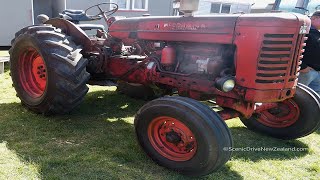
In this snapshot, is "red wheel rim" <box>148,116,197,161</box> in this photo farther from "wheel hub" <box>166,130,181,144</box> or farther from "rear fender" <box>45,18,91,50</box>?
"rear fender" <box>45,18,91,50</box>

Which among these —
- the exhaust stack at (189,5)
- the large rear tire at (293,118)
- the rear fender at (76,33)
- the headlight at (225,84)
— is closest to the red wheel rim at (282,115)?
the large rear tire at (293,118)

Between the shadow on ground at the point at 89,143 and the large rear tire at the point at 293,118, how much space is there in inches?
4.7

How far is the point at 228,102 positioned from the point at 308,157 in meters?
1.23

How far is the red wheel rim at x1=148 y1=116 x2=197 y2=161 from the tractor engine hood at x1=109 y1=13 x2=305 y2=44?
887 mm

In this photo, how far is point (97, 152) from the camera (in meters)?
3.43

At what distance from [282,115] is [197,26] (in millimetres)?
1652

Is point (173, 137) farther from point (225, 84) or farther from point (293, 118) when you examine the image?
point (293, 118)

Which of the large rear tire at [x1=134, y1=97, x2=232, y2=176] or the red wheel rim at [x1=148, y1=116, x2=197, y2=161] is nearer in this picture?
the large rear tire at [x1=134, y1=97, x2=232, y2=176]

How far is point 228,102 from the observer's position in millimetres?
3348

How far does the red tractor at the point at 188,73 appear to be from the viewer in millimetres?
2926

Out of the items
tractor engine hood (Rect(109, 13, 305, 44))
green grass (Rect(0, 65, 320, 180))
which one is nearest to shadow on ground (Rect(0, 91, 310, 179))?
green grass (Rect(0, 65, 320, 180))

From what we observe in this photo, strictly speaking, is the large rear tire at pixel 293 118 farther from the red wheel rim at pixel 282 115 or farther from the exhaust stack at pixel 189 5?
the exhaust stack at pixel 189 5

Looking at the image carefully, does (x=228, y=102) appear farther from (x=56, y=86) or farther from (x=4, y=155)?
(x=4, y=155)

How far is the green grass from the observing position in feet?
9.99
